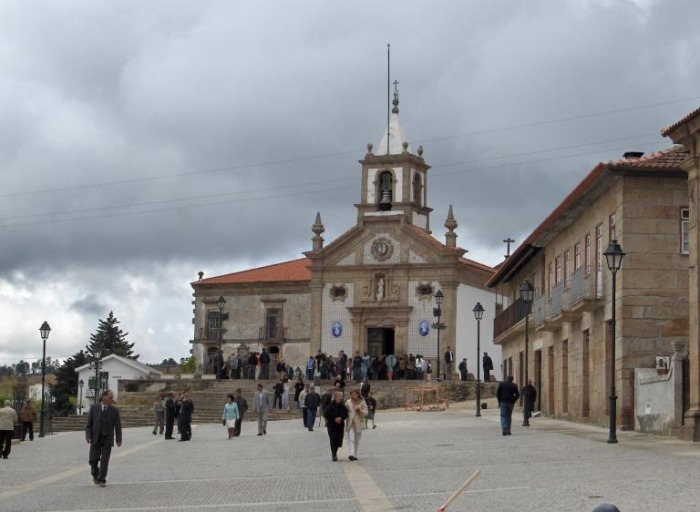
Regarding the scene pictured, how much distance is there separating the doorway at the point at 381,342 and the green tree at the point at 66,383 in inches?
1343

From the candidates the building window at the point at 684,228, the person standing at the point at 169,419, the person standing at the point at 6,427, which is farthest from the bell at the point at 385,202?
the person standing at the point at 6,427

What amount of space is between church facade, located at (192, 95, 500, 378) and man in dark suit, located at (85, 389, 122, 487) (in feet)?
162

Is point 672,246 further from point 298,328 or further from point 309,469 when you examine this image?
point 298,328

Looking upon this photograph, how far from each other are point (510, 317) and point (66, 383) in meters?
59.6

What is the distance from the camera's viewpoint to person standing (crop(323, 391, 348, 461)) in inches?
957

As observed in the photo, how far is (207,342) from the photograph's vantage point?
3123 inches

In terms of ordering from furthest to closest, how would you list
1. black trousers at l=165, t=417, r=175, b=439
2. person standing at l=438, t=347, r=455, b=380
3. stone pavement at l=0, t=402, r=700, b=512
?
person standing at l=438, t=347, r=455, b=380 < black trousers at l=165, t=417, r=175, b=439 < stone pavement at l=0, t=402, r=700, b=512

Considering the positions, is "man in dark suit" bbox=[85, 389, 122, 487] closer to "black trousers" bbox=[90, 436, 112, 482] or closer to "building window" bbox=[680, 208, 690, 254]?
→ "black trousers" bbox=[90, 436, 112, 482]

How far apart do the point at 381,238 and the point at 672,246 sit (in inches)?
1702

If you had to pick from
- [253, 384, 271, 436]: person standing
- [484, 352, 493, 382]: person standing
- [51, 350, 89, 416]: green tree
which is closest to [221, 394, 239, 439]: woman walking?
[253, 384, 271, 436]: person standing

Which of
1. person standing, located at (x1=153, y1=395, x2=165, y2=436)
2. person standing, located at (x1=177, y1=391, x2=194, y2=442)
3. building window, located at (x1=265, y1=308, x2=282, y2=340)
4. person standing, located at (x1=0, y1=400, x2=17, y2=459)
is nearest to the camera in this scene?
person standing, located at (x1=0, y1=400, x2=17, y2=459)

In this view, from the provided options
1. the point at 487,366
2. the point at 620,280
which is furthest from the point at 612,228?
the point at 487,366

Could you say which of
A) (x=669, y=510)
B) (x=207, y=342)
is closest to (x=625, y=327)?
(x=669, y=510)

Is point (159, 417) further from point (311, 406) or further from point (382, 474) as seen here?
point (382, 474)
